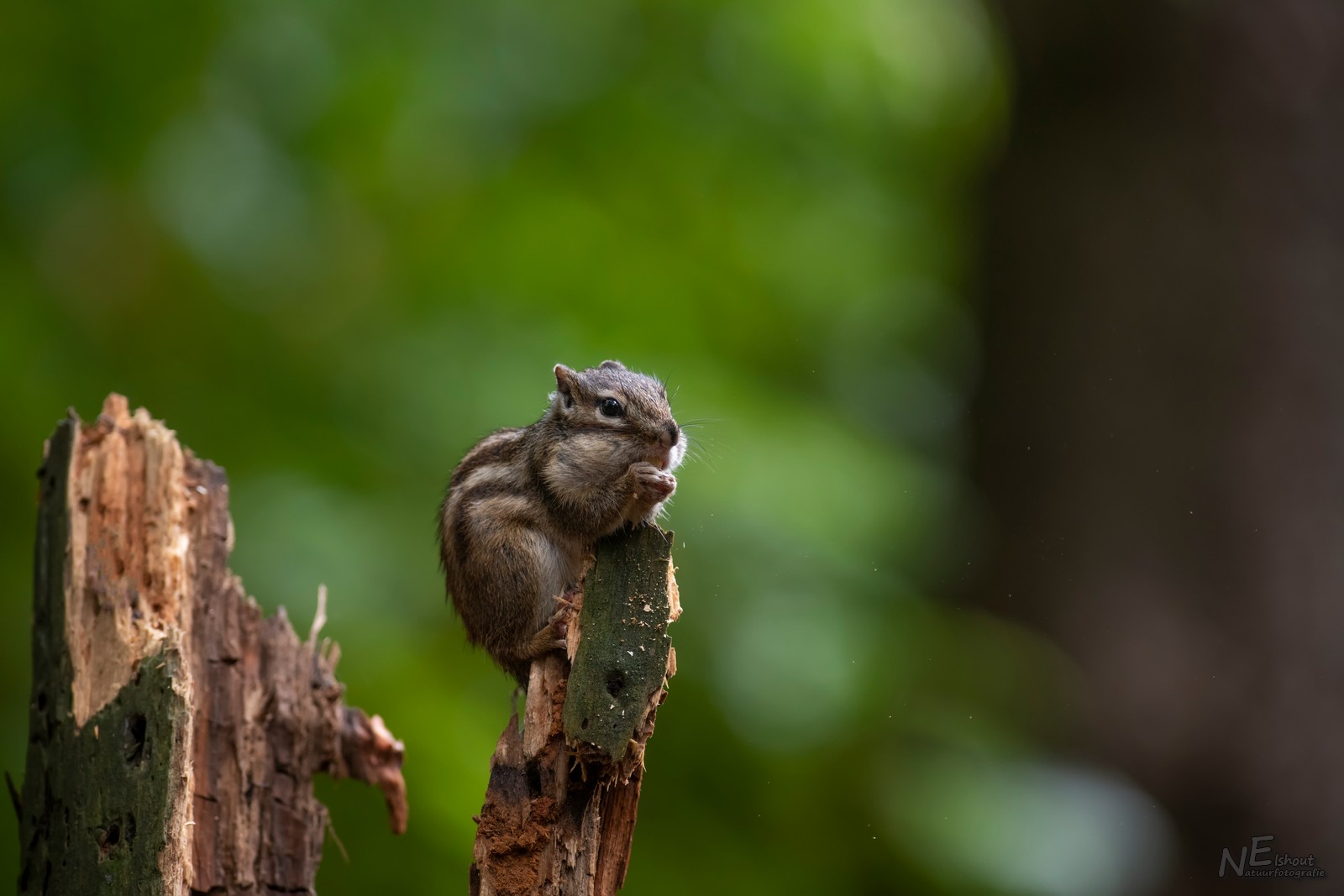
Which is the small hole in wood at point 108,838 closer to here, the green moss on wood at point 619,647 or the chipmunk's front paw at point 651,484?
the green moss on wood at point 619,647

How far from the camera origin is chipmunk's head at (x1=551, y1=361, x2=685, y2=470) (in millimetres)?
3168

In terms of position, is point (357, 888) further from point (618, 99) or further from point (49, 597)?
point (618, 99)

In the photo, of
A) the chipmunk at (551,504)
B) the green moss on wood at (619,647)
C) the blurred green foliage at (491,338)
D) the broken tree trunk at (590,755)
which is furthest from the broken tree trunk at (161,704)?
the green moss on wood at (619,647)

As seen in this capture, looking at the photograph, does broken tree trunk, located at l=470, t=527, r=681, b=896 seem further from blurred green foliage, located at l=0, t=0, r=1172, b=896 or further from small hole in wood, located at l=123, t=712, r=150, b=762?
blurred green foliage, located at l=0, t=0, r=1172, b=896

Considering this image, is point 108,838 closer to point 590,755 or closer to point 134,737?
point 134,737

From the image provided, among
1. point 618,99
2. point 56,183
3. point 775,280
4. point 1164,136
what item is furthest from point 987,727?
point 56,183

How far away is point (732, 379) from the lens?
426cm

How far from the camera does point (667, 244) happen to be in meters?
4.32

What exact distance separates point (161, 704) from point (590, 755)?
879mm

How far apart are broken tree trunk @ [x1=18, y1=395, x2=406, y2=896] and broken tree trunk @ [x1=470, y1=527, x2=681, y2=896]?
2.11 ft

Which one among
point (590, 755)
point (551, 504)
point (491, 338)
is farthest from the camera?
point (491, 338)

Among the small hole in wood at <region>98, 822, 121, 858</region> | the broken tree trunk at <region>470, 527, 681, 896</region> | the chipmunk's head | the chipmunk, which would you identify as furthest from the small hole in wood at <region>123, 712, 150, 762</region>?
the chipmunk's head

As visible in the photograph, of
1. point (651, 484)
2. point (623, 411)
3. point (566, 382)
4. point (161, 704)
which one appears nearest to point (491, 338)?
point (566, 382)

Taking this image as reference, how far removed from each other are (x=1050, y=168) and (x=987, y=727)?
2.86 m
